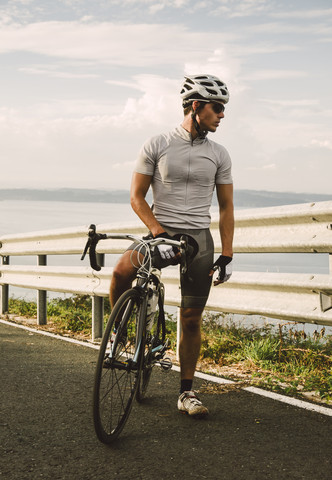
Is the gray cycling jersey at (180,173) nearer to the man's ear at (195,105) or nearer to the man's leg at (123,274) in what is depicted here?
the man's ear at (195,105)

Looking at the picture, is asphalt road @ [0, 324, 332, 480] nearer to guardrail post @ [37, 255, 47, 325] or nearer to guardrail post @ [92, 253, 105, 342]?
guardrail post @ [92, 253, 105, 342]

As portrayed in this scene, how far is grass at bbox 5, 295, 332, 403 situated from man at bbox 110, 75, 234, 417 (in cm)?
101

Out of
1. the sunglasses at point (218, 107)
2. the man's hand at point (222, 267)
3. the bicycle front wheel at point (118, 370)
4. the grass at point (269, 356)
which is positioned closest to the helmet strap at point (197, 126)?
the sunglasses at point (218, 107)

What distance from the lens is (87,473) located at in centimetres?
319

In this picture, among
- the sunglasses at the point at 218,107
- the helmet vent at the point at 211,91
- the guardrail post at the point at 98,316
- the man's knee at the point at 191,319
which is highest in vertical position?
the helmet vent at the point at 211,91

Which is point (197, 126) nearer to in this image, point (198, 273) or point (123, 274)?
point (198, 273)

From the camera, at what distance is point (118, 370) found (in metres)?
3.99

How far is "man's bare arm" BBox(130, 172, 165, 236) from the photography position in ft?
13.9

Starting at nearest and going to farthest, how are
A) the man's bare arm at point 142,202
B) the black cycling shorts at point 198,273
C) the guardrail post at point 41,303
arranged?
the man's bare arm at point 142,202 → the black cycling shorts at point 198,273 → the guardrail post at point 41,303

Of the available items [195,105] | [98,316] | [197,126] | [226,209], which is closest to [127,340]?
[226,209]

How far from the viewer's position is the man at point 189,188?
4.38m

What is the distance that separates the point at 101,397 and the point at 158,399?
1.11m

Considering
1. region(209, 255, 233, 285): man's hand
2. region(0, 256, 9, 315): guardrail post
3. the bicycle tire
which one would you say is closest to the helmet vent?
region(209, 255, 233, 285): man's hand

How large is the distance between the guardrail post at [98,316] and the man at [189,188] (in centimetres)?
295
